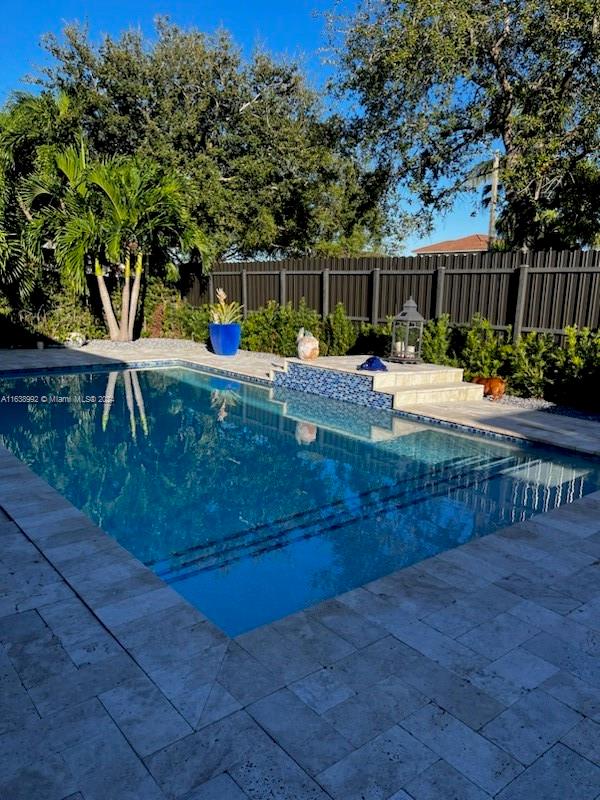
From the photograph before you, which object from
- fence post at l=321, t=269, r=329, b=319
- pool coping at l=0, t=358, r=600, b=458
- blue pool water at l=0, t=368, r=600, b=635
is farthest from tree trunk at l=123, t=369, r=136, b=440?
fence post at l=321, t=269, r=329, b=319

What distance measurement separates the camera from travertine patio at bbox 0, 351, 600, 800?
1921 mm

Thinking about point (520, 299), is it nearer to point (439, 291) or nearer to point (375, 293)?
point (439, 291)

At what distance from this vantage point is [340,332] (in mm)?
11586

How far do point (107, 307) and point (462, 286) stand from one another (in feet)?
30.6

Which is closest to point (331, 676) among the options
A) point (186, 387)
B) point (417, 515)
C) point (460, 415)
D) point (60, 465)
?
point (417, 515)

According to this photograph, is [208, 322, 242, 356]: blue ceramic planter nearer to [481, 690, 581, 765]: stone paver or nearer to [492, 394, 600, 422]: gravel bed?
[492, 394, 600, 422]: gravel bed

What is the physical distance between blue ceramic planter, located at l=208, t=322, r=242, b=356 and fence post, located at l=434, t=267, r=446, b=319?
5.22 m

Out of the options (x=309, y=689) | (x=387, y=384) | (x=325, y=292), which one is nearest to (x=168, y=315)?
(x=325, y=292)

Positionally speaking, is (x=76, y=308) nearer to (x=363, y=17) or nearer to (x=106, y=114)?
(x=106, y=114)

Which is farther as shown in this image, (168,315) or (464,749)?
(168,315)

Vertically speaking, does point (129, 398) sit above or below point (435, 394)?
below

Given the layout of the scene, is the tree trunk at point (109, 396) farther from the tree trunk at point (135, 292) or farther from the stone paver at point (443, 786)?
the stone paver at point (443, 786)

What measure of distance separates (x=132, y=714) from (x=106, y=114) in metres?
18.7

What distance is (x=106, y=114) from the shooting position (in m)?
17.0
